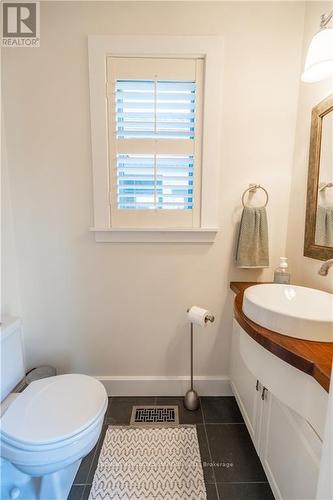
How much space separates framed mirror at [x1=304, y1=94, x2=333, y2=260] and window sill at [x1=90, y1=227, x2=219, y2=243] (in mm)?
502

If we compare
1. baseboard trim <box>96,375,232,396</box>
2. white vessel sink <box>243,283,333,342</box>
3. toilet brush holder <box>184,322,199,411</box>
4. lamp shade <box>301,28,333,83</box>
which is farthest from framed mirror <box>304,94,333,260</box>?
baseboard trim <box>96,375,232,396</box>

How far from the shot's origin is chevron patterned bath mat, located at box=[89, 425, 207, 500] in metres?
1.06

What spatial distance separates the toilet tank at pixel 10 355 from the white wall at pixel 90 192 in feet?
0.97

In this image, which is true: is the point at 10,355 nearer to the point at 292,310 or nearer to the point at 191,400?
the point at 191,400

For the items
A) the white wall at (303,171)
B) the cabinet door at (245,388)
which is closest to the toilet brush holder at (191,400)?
the cabinet door at (245,388)

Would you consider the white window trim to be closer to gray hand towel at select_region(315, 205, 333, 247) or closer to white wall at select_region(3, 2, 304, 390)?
white wall at select_region(3, 2, 304, 390)

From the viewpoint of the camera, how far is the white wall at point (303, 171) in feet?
3.84

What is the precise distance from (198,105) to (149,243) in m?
0.86

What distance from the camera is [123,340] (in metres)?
1.56

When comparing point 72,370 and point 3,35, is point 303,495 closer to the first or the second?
point 72,370

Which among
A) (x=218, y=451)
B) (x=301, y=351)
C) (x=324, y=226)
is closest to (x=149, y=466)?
(x=218, y=451)

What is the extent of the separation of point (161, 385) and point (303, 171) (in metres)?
1.62

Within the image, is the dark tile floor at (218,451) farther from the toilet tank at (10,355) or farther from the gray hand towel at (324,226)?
the gray hand towel at (324,226)

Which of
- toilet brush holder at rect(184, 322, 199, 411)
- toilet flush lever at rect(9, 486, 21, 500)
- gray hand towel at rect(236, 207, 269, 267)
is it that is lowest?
toilet brush holder at rect(184, 322, 199, 411)
